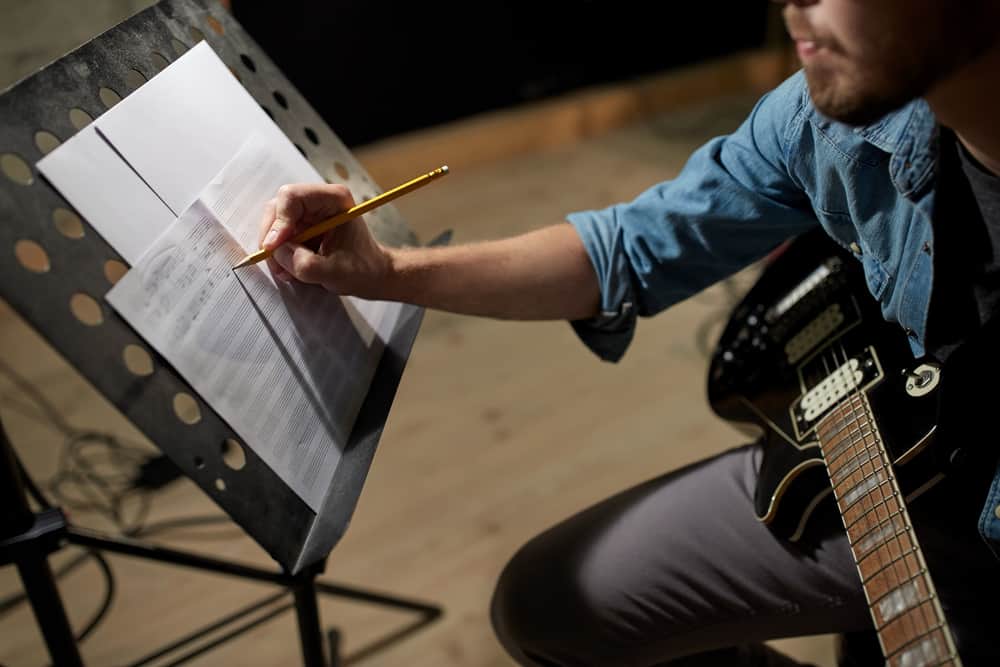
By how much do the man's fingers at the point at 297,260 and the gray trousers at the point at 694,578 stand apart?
47 cm

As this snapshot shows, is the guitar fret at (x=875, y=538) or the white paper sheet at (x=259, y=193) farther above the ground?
the white paper sheet at (x=259, y=193)

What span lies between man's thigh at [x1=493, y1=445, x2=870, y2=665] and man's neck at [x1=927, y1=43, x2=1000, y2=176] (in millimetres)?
431

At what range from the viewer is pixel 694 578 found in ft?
3.31

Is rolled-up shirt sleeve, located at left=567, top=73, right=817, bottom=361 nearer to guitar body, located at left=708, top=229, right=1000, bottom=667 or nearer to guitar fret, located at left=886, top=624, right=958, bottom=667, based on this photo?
guitar body, located at left=708, top=229, right=1000, bottom=667

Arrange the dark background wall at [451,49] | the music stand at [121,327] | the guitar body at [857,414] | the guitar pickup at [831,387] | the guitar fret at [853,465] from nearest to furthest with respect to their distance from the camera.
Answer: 1. the music stand at [121,327]
2. the guitar body at [857,414]
3. the guitar fret at [853,465]
4. the guitar pickup at [831,387]
5. the dark background wall at [451,49]

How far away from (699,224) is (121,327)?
0.62m

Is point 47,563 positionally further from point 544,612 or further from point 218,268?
point 544,612

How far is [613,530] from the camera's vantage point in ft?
3.52

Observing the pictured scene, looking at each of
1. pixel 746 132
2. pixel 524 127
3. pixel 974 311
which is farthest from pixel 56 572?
pixel 524 127

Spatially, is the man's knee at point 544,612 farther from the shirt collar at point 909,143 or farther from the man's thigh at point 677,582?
the shirt collar at point 909,143

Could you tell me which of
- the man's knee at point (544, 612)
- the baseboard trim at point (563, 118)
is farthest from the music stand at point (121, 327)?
the baseboard trim at point (563, 118)

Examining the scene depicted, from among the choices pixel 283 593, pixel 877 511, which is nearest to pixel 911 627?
pixel 877 511

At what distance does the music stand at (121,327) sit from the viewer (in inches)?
25.4

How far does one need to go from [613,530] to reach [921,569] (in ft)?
1.32
